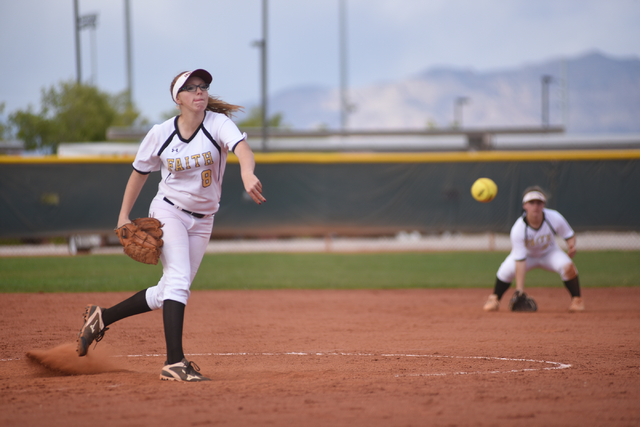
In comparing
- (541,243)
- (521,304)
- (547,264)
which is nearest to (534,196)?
(541,243)

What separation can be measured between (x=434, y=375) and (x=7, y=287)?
24.3 feet

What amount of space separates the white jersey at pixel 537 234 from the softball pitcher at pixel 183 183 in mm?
4290

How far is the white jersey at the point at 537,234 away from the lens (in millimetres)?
7230

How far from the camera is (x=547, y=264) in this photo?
24.4ft

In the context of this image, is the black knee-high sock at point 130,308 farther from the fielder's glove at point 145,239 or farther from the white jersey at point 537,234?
the white jersey at point 537,234

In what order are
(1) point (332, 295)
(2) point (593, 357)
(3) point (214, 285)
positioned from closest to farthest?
(2) point (593, 357)
(1) point (332, 295)
(3) point (214, 285)

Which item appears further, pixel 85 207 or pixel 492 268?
pixel 85 207

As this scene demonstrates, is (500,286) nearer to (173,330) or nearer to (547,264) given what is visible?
(547,264)

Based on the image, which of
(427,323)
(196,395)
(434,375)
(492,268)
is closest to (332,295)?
(427,323)

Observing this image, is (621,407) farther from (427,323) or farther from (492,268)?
(492,268)

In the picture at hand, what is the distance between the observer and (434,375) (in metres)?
4.10

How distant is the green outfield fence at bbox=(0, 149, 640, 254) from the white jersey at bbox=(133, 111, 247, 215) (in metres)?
10.5

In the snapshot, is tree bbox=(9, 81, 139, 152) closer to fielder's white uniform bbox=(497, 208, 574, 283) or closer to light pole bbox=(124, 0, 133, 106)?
light pole bbox=(124, 0, 133, 106)

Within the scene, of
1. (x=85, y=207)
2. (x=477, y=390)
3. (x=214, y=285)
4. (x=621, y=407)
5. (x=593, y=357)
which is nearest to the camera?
(x=621, y=407)
